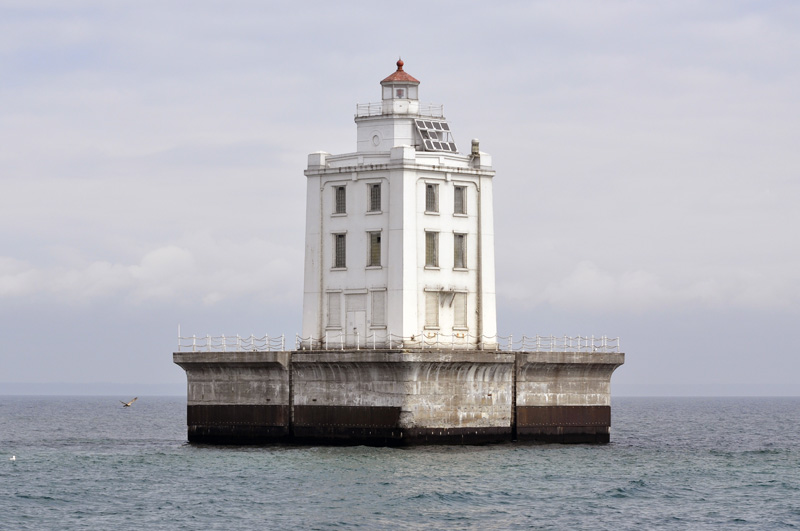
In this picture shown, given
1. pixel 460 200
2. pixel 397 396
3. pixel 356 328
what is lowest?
pixel 397 396

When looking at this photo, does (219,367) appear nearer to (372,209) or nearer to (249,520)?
(372,209)

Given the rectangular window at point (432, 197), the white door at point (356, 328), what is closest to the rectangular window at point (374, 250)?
the white door at point (356, 328)

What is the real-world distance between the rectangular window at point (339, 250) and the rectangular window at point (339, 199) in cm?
106

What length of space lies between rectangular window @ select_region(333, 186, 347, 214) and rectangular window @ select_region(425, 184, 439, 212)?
3.58 metres

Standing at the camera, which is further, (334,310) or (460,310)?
(334,310)

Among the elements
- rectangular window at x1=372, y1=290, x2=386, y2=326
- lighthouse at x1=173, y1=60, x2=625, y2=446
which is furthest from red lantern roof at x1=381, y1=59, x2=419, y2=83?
rectangular window at x1=372, y1=290, x2=386, y2=326

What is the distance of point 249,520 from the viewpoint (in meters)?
39.3

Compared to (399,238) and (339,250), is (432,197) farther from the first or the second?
(339,250)

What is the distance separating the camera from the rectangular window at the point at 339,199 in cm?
5716

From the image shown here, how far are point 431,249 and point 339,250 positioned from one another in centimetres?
396

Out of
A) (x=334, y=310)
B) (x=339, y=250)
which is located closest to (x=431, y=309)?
(x=334, y=310)

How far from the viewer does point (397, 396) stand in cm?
5191

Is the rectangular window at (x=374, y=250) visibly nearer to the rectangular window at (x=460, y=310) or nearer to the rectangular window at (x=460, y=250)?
the rectangular window at (x=460, y=250)

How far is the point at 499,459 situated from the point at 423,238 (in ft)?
32.7
